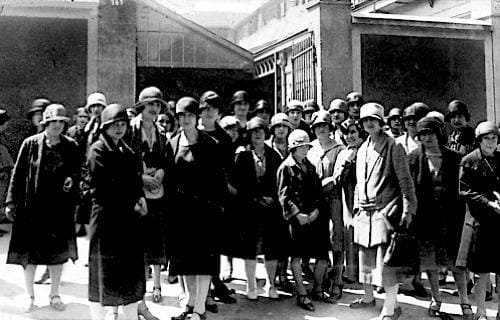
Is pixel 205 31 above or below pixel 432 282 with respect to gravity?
above

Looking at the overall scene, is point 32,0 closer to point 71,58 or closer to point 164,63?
point 71,58

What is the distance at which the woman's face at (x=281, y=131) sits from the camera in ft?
16.2

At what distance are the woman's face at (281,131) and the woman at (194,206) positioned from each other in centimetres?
97

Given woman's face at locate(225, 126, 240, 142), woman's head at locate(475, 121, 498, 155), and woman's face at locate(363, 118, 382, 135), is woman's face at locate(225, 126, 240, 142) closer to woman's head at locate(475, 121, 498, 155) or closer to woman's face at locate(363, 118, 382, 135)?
woman's face at locate(363, 118, 382, 135)

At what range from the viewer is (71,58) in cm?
568

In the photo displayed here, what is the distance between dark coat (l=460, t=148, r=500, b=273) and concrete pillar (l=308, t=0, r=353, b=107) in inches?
135

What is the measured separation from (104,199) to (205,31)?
2314 mm

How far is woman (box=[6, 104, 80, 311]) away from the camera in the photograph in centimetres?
382

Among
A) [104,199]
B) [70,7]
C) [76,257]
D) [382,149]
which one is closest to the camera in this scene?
[104,199]

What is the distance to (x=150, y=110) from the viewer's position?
4133 millimetres

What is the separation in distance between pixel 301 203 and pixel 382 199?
2.36 feet

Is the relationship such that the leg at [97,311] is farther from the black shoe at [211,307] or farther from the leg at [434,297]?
the leg at [434,297]

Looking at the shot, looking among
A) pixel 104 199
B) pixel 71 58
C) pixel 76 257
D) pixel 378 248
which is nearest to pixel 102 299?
pixel 76 257

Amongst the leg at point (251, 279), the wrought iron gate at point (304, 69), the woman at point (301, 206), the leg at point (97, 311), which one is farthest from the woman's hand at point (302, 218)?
the wrought iron gate at point (304, 69)
